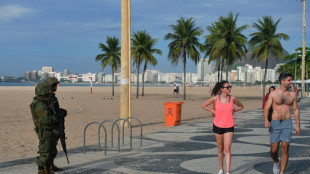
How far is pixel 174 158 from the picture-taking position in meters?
7.46

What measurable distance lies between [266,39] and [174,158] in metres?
31.2

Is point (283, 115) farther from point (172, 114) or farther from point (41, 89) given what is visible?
point (172, 114)

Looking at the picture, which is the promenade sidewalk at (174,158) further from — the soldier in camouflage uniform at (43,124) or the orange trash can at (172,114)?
the orange trash can at (172,114)

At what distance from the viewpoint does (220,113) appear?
5695 millimetres

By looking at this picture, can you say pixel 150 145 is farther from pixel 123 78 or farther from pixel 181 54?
pixel 181 54

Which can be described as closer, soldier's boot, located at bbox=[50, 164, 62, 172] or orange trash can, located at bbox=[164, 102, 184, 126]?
soldier's boot, located at bbox=[50, 164, 62, 172]

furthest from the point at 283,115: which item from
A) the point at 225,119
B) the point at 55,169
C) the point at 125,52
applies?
the point at 125,52

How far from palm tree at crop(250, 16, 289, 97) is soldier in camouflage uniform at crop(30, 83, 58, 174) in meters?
32.6

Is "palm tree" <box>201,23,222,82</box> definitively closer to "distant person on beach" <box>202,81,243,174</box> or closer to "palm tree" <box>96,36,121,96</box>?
"palm tree" <box>96,36,121,96</box>

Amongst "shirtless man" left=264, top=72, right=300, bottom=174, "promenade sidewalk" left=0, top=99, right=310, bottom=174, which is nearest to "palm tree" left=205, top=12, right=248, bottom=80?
"promenade sidewalk" left=0, top=99, right=310, bottom=174

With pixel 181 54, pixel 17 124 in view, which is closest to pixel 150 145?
pixel 17 124

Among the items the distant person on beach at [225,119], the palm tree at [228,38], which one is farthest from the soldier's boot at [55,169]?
the palm tree at [228,38]

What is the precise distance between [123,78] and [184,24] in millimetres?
23297

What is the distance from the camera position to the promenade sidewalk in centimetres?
643
